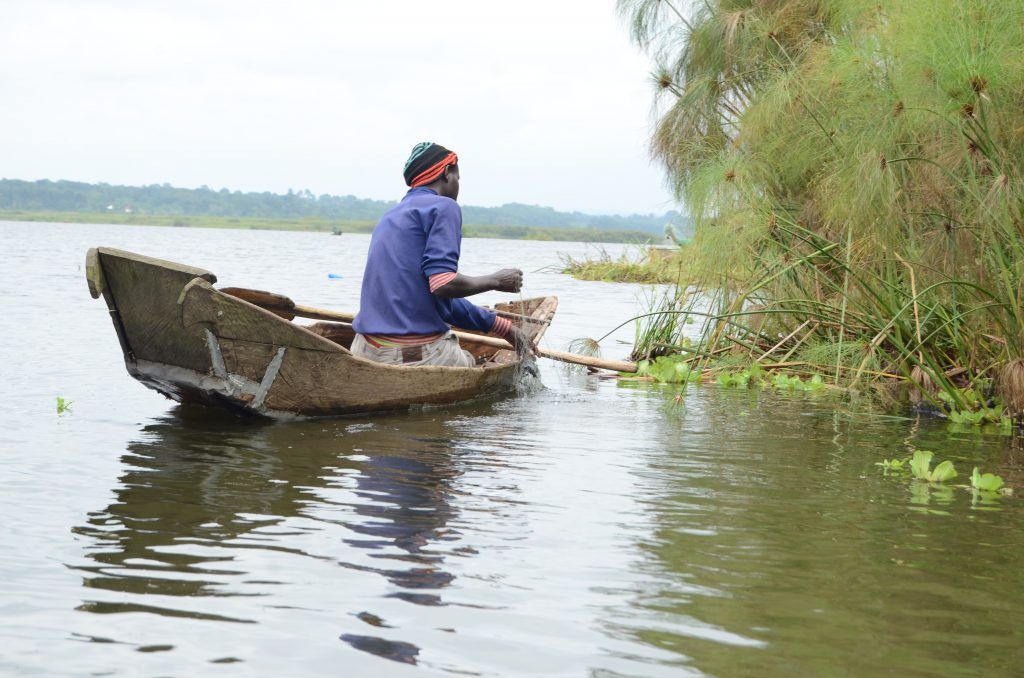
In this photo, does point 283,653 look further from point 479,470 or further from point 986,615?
point 479,470

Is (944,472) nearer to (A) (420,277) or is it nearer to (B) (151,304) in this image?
(A) (420,277)

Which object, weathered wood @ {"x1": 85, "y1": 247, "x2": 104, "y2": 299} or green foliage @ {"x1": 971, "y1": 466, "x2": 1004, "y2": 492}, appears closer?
green foliage @ {"x1": 971, "y1": 466, "x2": 1004, "y2": 492}

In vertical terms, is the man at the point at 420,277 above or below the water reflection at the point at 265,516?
above

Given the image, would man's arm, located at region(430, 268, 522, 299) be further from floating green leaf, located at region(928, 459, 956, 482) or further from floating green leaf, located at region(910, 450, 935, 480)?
floating green leaf, located at region(928, 459, 956, 482)

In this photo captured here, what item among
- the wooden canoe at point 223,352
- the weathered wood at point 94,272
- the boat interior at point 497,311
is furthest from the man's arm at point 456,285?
the weathered wood at point 94,272

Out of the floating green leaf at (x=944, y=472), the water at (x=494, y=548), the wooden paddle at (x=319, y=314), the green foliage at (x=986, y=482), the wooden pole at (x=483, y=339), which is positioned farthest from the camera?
the wooden pole at (x=483, y=339)

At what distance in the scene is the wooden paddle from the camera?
739 centimetres

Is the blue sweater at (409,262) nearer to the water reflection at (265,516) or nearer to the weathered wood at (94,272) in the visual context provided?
the water reflection at (265,516)

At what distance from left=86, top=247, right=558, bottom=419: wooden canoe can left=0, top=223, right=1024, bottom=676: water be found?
0.19 metres

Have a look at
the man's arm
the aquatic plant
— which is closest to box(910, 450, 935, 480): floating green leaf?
the aquatic plant

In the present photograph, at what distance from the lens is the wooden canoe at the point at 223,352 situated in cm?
611

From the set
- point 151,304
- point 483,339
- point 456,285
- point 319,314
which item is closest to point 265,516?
point 151,304

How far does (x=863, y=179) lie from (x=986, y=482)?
8.33ft

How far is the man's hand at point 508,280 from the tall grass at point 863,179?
999 millimetres
